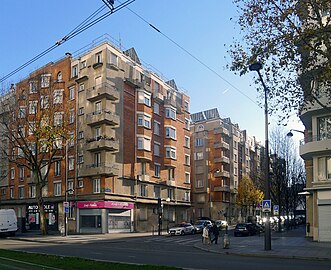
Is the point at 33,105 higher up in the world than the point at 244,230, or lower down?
higher up

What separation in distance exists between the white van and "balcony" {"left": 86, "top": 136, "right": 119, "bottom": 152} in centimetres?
1248

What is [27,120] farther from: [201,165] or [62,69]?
[201,165]

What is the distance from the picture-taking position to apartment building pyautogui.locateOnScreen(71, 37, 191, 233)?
52.1 meters

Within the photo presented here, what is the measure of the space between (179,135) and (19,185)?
78.3 ft

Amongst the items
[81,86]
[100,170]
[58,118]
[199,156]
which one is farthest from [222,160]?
[58,118]

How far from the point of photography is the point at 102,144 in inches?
2025

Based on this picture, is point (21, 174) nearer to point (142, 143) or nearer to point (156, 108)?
point (142, 143)

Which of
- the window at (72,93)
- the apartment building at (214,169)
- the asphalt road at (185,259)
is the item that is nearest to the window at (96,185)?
the window at (72,93)

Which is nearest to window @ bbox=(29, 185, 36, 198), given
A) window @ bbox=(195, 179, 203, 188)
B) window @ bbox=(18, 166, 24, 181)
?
window @ bbox=(18, 166, 24, 181)

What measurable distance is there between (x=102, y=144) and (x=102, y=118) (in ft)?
9.77

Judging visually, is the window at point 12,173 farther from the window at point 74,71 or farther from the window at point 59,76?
the window at point 74,71

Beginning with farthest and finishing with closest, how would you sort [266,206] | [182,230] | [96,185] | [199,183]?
[199,183] < [96,185] < [182,230] < [266,206]

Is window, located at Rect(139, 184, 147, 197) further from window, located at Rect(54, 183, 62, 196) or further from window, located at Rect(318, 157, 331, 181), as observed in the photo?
window, located at Rect(318, 157, 331, 181)

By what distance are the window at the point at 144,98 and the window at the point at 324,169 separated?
28650 millimetres
